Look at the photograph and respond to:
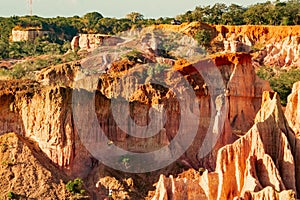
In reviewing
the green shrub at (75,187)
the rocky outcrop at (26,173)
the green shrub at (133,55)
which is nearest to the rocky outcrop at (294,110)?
the green shrub at (75,187)

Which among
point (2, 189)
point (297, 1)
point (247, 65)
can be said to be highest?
point (297, 1)

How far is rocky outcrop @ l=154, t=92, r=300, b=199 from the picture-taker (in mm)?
37125

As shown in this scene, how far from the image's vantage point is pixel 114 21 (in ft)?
318

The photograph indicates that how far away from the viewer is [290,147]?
125ft

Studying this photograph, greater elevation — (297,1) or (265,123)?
(297,1)

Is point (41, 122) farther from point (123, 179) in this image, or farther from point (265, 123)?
point (265, 123)

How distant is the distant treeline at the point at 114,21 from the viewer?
8381 cm

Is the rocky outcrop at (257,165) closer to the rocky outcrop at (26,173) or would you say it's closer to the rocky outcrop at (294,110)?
the rocky outcrop at (294,110)

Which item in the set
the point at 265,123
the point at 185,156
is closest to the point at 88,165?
the point at 185,156

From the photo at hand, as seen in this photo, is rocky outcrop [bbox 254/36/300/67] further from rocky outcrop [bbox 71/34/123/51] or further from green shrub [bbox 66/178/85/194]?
green shrub [bbox 66/178/85/194]

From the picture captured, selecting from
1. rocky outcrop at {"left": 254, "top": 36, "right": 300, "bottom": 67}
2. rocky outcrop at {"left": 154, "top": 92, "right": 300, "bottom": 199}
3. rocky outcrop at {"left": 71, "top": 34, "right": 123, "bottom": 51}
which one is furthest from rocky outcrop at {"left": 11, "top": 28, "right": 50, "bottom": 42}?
rocky outcrop at {"left": 154, "top": 92, "right": 300, "bottom": 199}

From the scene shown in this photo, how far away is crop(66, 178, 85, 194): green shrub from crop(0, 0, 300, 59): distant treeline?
36.1 m

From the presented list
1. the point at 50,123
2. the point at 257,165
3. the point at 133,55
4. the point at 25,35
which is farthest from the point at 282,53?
the point at 257,165

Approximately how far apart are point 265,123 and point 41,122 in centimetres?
1255
